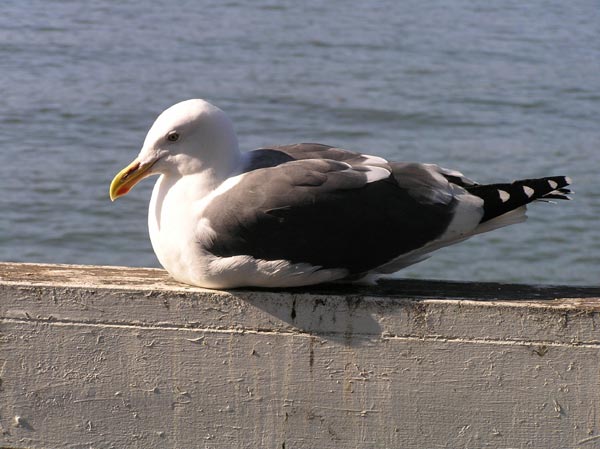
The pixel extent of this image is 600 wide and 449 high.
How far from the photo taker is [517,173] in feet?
31.7

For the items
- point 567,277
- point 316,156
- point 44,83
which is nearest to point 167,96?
point 44,83

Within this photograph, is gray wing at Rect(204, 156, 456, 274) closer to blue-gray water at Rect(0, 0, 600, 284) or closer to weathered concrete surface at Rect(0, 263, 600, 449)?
weathered concrete surface at Rect(0, 263, 600, 449)

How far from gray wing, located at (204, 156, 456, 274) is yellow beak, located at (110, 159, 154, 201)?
0.92ft

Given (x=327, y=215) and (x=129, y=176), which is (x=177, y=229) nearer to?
(x=129, y=176)

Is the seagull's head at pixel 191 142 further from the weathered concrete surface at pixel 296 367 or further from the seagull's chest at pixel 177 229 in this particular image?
the weathered concrete surface at pixel 296 367

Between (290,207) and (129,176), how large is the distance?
57 cm

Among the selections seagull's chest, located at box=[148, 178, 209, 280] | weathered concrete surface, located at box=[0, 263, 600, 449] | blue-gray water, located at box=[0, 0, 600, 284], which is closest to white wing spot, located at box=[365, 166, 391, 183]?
weathered concrete surface, located at box=[0, 263, 600, 449]

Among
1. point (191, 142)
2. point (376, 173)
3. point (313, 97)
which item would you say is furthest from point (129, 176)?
point (313, 97)

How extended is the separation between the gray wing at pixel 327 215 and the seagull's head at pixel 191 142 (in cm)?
13

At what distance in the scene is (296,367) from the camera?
3363 mm

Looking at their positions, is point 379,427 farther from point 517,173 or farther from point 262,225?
point 517,173

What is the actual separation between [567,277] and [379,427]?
211 inches

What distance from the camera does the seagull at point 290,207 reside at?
345 centimetres

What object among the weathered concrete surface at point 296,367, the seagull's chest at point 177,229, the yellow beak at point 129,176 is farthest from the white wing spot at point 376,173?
the yellow beak at point 129,176
